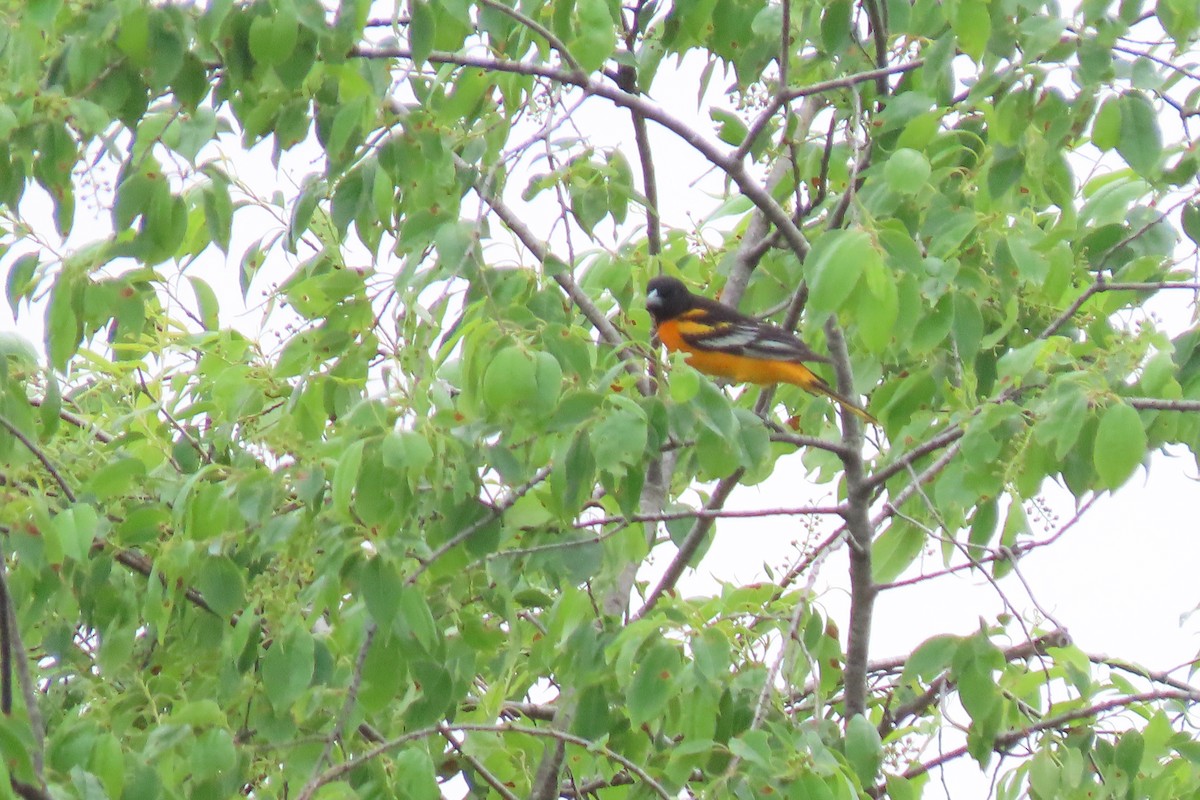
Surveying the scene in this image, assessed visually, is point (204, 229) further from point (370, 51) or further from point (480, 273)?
point (480, 273)

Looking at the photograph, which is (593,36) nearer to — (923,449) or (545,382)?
(545,382)

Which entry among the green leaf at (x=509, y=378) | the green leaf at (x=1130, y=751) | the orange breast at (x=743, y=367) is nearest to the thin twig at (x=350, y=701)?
the green leaf at (x=509, y=378)

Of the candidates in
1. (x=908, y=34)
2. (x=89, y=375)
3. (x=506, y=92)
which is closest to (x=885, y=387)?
(x=908, y=34)

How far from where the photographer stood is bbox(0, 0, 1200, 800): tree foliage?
2.43 meters

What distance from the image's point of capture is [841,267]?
2348mm

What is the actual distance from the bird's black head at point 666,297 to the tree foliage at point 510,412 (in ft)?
2.20

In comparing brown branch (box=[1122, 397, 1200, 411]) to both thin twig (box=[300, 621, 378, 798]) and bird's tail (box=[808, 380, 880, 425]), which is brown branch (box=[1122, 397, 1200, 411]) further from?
thin twig (box=[300, 621, 378, 798])

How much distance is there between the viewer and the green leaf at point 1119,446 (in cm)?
234

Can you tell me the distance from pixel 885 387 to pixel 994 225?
0.53m

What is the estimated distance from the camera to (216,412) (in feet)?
12.8

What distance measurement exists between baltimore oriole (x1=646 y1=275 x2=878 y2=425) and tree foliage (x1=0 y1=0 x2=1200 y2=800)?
2.63ft

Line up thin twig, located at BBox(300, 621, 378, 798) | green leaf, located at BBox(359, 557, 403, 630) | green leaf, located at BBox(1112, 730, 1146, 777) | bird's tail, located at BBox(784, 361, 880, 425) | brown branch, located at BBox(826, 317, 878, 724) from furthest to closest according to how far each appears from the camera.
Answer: bird's tail, located at BBox(784, 361, 880, 425), brown branch, located at BBox(826, 317, 878, 724), green leaf, located at BBox(1112, 730, 1146, 777), thin twig, located at BBox(300, 621, 378, 798), green leaf, located at BBox(359, 557, 403, 630)

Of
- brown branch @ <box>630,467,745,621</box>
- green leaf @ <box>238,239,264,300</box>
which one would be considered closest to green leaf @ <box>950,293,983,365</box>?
brown branch @ <box>630,467,745,621</box>

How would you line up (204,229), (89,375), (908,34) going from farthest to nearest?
(89,375), (204,229), (908,34)
